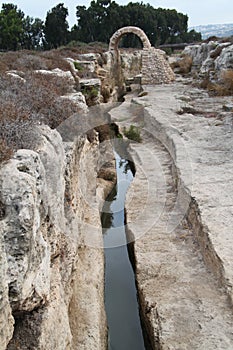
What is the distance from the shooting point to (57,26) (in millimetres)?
43000

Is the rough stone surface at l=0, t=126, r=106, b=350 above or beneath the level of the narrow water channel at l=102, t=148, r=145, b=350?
above

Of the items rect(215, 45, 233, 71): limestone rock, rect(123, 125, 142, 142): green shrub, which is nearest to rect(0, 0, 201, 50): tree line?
rect(215, 45, 233, 71): limestone rock

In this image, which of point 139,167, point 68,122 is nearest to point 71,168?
point 68,122

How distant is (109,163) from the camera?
12.4 meters

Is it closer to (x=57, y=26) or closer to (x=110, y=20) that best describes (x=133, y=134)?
(x=57, y=26)

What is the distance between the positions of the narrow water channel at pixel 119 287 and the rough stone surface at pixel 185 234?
1.36ft

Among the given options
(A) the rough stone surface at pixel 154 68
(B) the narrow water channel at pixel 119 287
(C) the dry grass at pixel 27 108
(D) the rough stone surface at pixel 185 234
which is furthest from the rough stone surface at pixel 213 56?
(C) the dry grass at pixel 27 108

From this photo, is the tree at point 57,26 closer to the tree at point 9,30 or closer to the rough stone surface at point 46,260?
the tree at point 9,30

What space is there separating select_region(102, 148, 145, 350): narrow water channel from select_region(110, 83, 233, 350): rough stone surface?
41 centimetres

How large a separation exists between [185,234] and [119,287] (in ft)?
5.64

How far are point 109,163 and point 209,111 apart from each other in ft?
17.8

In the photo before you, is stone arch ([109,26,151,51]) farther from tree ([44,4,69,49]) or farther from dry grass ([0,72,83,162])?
tree ([44,4,69,49])

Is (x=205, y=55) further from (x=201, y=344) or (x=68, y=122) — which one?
(x=201, y=344)

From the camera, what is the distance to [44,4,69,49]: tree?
42.9 metres
